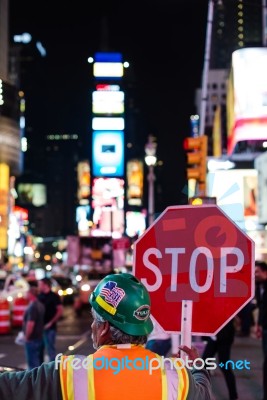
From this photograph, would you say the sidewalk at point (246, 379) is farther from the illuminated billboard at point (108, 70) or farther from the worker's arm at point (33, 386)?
the illuminated billboard at point (108, 70)

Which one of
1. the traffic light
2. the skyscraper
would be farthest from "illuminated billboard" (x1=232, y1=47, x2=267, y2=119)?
the traffic light

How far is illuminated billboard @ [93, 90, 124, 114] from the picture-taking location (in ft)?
198

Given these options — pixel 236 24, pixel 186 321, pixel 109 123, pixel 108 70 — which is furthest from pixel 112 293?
pixel 108 70

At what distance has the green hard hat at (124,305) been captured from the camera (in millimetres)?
2652

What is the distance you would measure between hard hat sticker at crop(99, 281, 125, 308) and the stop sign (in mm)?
1316

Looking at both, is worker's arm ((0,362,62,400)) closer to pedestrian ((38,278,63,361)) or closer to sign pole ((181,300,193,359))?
sign pole ((181,300,193,359))

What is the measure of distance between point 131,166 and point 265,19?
4923 centimetres

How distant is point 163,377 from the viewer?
264 cm

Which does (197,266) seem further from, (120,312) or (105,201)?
(105,201)

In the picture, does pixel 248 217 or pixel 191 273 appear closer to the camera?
pixel 191 273

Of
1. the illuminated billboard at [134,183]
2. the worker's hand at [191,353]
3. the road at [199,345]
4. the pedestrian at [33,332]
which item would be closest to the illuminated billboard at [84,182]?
the illuminated billboard at [134,183]

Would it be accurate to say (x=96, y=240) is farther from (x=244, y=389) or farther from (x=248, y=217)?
(x=244, y=389)

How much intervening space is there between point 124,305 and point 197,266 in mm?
1384

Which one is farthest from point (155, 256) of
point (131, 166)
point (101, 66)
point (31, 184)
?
point (31, 184)
